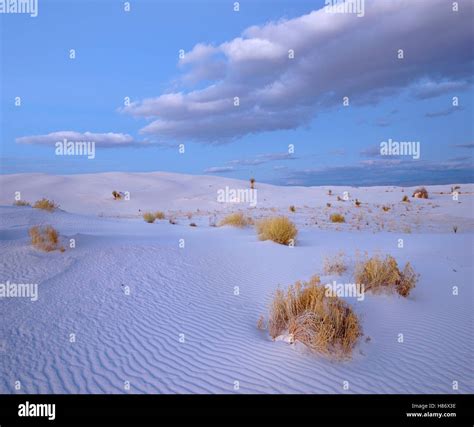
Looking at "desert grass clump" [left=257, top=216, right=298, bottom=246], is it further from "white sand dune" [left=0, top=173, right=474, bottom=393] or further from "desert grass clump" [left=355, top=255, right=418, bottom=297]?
"desert grass clump" [left=355, top=255, right=418, bottom=297]

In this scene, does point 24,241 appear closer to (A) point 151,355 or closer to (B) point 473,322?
(A) point 151,355

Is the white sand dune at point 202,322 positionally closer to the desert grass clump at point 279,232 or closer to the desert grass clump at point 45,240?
the desert grass clump at point 45,240

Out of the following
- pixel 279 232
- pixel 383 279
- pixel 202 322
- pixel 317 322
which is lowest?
pixel 202 322

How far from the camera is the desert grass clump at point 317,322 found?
462cm

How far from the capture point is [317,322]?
4777 millimetres

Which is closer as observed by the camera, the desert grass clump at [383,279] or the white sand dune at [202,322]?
the white sand dune at [202,322]

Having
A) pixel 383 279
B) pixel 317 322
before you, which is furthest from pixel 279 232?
pixel 317 322

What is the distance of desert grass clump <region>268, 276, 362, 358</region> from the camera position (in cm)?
462

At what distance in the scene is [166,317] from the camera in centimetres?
591

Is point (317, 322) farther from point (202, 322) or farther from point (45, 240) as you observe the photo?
point (45, 240)

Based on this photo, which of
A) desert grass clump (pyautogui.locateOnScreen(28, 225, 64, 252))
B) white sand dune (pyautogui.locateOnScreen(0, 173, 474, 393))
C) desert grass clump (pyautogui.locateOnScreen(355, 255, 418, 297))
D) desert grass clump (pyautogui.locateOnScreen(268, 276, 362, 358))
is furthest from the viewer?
desert grass clump (pyautogui.locateOnScreen(28, 225, 64, 252))

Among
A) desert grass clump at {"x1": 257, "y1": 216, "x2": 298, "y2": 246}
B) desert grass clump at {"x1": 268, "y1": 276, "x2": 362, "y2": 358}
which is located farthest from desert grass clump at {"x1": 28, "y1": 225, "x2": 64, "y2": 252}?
desert grass clump at {"x1": 257, "y1": 216, "x2": 298, "y2": 246}

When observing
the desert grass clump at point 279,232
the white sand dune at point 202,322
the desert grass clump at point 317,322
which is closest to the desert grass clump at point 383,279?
the white sand dune at point 202,322
